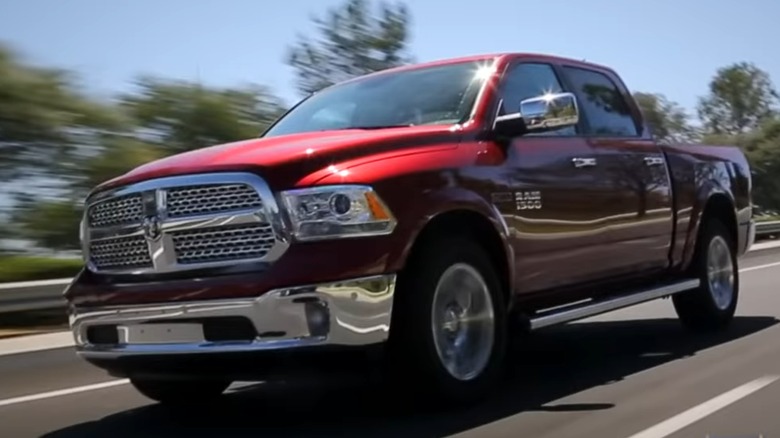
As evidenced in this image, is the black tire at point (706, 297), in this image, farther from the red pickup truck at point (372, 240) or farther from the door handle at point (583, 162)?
the door handle at point (583, 162)

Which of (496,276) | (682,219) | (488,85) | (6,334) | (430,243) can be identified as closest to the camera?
(430,243)

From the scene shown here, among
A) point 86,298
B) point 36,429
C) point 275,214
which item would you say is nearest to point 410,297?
point 275,214

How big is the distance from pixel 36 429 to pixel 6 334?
4413 millimetres

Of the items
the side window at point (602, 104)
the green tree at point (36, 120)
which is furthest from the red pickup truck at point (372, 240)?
the green tree at point (36, 120)

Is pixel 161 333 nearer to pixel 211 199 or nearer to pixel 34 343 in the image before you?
pixel 211 199

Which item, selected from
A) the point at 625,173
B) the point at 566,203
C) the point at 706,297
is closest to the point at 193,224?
the point at 566,203

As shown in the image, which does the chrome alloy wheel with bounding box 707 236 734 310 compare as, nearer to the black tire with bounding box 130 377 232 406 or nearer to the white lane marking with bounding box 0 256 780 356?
the black tire with bounding box 130 377 232 406

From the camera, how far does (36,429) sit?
626cm

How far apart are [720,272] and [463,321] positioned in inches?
160

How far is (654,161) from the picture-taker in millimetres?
8531

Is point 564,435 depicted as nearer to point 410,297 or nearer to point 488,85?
point 410,297

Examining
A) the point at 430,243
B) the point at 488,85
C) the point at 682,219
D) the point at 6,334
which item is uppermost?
the point at 488,85

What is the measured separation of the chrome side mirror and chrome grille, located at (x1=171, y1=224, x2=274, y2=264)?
181cm

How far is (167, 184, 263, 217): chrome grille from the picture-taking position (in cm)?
560
